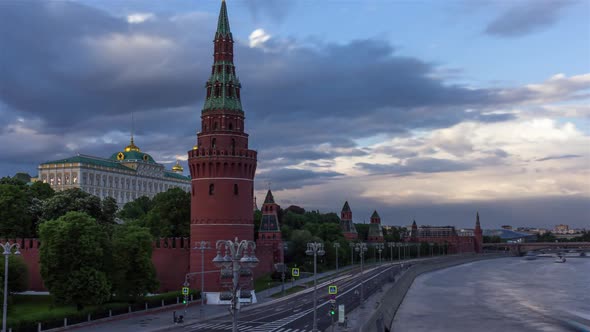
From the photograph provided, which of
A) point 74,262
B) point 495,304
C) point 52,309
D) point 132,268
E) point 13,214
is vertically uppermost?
point 13,214

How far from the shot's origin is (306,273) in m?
118

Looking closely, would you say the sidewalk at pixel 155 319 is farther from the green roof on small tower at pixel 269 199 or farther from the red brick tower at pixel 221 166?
the green roof on small tower at pixel 269 199

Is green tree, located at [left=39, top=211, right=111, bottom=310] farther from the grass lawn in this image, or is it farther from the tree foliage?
the tree foliage

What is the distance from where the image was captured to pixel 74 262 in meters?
60.8

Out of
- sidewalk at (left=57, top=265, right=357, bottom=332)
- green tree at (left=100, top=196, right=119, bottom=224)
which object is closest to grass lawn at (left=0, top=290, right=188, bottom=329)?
sidewalk at (left=57, top=265, right=357, bottom=332)

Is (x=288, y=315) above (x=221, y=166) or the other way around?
the other way around

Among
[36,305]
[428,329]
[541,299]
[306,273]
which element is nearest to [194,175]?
[36,305]

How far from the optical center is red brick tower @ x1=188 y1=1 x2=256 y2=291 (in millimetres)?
76688

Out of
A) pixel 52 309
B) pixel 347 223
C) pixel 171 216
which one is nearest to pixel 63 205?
pixel 171 216

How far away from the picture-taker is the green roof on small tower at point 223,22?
8069 centimetres

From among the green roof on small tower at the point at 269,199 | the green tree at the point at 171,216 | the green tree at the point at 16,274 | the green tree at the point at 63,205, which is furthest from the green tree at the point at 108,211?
the green roof on small tower at the point at 269,199

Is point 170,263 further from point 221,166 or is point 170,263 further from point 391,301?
point 391,301

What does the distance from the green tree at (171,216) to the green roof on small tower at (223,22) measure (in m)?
30.3

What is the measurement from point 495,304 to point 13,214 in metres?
76.0
